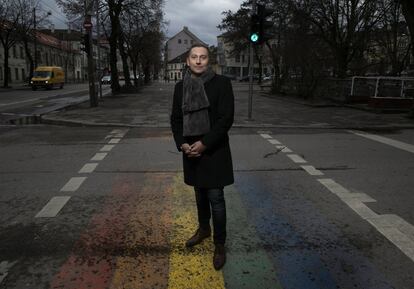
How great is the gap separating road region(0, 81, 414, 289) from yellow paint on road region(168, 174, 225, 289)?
0.01 m

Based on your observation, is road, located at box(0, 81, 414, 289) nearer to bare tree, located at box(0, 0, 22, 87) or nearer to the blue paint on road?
the blue paint on road

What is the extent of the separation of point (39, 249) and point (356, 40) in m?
28.5

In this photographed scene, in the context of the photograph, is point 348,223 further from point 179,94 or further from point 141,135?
point 141,135

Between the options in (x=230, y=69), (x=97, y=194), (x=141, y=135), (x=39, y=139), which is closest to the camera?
(x=97, y=194)

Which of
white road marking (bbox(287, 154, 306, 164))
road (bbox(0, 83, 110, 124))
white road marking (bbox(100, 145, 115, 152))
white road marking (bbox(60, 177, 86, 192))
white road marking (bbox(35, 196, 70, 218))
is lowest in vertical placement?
road (bbox(0, 83, 110, 124))

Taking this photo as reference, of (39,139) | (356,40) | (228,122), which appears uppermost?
(356,40)

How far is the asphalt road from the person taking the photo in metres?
3.76

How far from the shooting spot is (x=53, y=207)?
18.4 feet

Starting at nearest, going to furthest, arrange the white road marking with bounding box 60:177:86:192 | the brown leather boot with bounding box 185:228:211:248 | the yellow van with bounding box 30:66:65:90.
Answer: the brown leather boot with bounding box 185:228:211:248
the white road marking with bounding box 60:177:86:192
the yellow van with bounding box 30:66:65:90

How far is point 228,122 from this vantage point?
386cm

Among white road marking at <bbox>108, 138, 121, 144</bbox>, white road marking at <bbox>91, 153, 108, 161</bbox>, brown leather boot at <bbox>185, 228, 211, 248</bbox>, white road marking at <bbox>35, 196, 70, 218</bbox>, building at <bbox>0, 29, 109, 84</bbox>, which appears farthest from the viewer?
building at <bbox>0, 29, 109, 84</bbox>

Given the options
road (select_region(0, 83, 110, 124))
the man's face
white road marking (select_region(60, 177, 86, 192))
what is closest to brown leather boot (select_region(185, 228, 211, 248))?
the man's face

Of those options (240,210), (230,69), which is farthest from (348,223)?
(230,69)

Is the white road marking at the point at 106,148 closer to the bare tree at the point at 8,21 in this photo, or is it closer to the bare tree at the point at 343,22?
the bare tree at the point at 343,22
